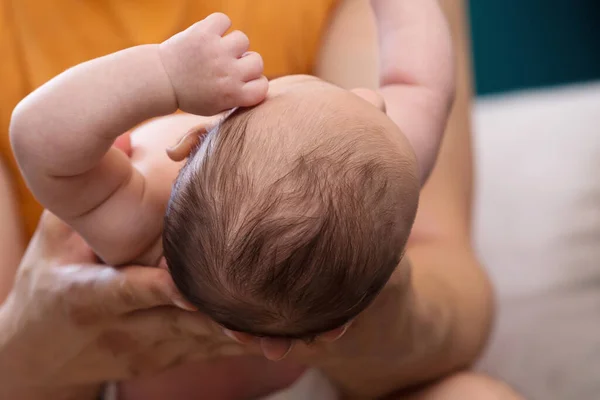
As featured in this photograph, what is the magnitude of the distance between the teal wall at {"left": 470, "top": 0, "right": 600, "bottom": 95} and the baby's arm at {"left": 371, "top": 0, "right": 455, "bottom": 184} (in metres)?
1.01

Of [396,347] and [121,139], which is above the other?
[121,139]

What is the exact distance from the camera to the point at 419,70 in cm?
49

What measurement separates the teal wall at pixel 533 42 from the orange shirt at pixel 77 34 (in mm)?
991

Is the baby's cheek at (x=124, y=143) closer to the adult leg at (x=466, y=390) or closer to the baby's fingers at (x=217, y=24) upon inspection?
the baby's fingers at (x=217, y=24)

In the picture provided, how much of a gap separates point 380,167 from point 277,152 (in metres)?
0.06

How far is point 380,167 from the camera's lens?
1.20ft

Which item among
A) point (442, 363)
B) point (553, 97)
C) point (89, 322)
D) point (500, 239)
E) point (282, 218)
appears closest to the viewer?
point (282, 218)

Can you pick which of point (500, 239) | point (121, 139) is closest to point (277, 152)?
point (121, 139)

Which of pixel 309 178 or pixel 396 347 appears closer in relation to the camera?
pixel 309 178

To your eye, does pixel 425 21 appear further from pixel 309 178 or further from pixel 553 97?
pixel 553 97

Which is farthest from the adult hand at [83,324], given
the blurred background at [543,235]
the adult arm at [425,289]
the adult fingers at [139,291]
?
the blurred background at [543,235]

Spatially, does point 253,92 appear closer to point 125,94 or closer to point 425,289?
point 125,94

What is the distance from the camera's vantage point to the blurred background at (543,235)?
80 cm

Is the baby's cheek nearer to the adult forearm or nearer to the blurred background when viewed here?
the adult forearm
